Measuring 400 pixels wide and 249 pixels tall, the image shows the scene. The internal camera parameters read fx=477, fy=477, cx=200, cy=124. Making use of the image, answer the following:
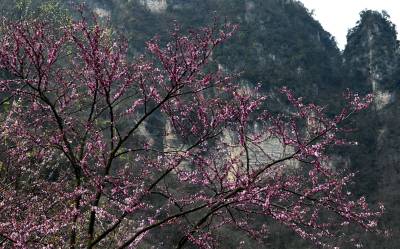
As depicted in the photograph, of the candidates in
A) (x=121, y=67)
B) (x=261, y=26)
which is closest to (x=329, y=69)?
(x=261, y=26)

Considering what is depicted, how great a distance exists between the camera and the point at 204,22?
87.3 m

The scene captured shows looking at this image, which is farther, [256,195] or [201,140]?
[201,140]

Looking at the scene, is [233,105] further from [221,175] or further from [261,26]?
[261,26]

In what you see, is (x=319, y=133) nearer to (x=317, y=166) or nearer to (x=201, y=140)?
(x=317, y=166)

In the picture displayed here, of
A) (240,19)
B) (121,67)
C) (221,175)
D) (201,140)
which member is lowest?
(221,175)

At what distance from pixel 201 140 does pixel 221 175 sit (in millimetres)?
669

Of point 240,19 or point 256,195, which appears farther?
point 240,19

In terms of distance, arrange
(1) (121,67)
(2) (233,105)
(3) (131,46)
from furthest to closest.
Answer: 1. (3) (131,46)
2. (1) (121,67)
3. (2) (233,105)

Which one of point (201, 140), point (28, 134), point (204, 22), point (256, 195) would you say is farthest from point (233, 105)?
point (204, 22)

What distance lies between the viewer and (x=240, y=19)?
86938mm

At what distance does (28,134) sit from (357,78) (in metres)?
86.9

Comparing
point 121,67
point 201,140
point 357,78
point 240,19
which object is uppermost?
point 240,19

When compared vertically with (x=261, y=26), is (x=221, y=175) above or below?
below

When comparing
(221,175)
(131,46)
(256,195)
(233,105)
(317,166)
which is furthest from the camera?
(131,46)
